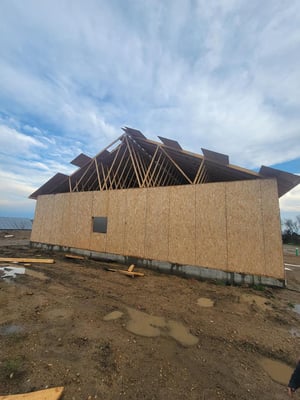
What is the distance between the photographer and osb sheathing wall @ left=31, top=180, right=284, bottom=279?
22.2 ft

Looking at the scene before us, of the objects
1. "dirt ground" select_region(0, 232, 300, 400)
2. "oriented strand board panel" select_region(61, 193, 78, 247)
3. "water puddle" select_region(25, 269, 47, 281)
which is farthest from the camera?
"oriented strand board panel" select_region(61, 193, 78, 247)

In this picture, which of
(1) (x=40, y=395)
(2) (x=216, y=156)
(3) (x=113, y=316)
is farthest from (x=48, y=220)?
(1) (x=40, y=395)

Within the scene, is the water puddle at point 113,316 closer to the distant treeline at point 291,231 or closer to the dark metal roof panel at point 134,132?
the dark metal roof panel at point 134,132

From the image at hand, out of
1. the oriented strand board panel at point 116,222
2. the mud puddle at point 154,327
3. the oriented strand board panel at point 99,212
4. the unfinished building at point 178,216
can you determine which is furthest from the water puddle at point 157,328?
the oriented strand board panel at point 99,212

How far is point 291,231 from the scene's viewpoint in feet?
104

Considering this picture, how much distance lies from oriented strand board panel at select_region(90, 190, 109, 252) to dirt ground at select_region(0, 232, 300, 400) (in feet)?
13.3

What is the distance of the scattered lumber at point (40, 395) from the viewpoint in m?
2.06

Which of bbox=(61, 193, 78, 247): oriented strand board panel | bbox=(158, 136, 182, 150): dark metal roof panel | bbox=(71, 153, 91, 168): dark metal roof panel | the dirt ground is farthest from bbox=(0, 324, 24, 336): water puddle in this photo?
bbox=(71, 153, 91, 168): dark metal roof panel

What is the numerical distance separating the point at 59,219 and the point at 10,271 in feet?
17.2

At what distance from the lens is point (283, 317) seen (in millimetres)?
4660

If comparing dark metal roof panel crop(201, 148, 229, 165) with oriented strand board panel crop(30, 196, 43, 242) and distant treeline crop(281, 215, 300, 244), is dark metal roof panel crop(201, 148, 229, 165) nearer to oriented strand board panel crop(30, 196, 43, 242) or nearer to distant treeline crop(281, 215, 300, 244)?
oriented strand board panel crop(30, 196, 43, 242)

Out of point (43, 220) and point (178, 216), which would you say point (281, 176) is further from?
point (43, 220)

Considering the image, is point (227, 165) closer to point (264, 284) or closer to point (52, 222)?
point (264, 284)

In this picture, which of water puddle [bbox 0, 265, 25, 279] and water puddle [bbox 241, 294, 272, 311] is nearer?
water puddle [bbox 241, 294, 272, 311]
